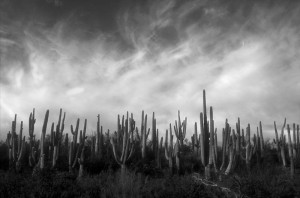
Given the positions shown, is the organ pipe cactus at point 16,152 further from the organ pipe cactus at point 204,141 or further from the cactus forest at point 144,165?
the organ pipe cactus at point 204,141

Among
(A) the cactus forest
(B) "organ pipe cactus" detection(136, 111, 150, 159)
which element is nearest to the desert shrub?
(A) the cactus forest

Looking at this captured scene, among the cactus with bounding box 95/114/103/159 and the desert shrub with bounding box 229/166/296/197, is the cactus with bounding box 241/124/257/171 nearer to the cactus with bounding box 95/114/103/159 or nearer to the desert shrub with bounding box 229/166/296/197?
the desert shrub with bounding box 229/166/296/197

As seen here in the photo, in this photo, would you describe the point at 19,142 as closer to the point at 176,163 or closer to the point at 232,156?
the point at 176,163

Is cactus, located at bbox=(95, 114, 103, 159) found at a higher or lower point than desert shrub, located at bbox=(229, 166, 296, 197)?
higher

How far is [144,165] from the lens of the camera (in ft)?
52.2

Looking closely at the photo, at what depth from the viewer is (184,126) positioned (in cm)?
1694

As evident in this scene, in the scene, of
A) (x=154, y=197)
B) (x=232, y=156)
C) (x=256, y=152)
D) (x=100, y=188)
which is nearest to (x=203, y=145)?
(x=232, y=156)

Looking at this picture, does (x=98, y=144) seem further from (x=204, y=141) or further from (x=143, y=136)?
(x=204, y=141)

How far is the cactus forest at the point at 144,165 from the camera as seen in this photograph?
10570 millimetres

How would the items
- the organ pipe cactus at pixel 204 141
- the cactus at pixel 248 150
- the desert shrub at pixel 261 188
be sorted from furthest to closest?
1. the cactus at pixel 248 150
2. the organ pipe cactus at pixel 204 141
3. the desert shrub at pixel 261 188

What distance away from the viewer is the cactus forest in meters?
10.6

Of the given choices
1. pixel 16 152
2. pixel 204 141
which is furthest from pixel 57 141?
pixel 204 141

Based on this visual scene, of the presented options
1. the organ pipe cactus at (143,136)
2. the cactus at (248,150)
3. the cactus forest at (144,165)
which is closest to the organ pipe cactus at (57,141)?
the cactus forest at (144,165)

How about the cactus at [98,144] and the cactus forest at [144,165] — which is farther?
the cactus at [98,144]
